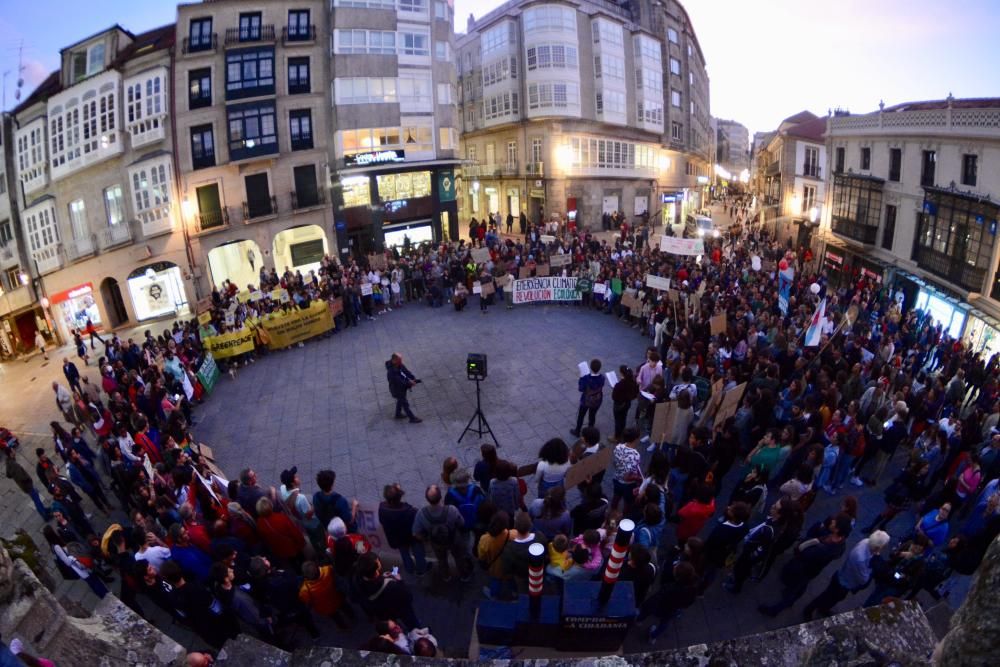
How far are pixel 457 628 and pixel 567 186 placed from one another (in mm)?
36630

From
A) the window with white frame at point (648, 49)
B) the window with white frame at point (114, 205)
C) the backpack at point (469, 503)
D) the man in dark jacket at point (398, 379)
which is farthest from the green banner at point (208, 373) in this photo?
the window with white frame at point (648, 49)

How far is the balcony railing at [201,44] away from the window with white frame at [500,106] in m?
20.5

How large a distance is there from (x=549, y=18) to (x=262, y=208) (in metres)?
24.6

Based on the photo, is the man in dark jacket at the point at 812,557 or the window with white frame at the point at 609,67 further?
the window with white frame at the point at 609,67

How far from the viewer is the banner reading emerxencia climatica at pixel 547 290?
20141 millimetres

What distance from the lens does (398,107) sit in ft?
102

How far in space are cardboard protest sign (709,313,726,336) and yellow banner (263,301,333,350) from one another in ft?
41.6

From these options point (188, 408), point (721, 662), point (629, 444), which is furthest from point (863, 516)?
point (188, 408)

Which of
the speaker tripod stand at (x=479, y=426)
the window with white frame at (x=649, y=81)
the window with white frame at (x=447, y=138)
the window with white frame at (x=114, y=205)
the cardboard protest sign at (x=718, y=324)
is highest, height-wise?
the window with white frame at (x=649, y=81)

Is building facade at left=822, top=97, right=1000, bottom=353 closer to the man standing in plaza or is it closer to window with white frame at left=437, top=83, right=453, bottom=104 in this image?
the man standing in plaza

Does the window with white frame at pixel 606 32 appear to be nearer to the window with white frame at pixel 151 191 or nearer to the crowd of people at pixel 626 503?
the window with white frame at pixel 151 191

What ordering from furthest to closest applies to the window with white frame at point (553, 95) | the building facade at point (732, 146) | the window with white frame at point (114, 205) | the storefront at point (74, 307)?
the building facade at point (732, 146), the window with white frame at point (553, 95), the storefront at point (74, 307), the window with white frame at point (114, 205)

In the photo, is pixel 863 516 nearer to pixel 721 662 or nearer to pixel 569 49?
pixel 721 662

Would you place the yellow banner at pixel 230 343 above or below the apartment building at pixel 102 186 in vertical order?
below
